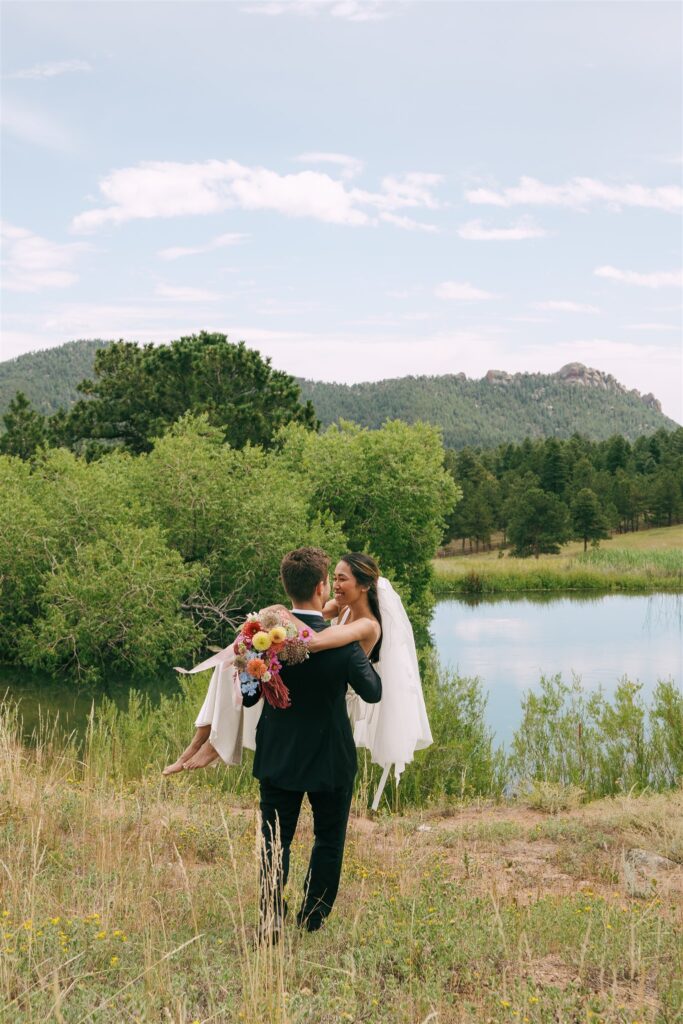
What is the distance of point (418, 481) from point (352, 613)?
24.6 m

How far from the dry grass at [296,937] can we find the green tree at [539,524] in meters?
58.7

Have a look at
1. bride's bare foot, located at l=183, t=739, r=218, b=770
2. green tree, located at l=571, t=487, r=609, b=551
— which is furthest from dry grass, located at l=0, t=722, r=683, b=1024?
green tree, located at l=571, t=487, r=609, b=551

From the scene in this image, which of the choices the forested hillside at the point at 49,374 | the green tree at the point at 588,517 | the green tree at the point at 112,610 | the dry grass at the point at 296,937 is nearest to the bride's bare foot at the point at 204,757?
the dry grass at the point at 296,937

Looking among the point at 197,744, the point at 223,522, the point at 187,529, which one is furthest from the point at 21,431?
the point at 197,744

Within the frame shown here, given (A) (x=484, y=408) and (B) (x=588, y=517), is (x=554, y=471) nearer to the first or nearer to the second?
(B) (x=588, y=517)

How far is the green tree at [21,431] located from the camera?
130 feet

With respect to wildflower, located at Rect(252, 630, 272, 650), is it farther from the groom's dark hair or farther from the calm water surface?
the calm water surface

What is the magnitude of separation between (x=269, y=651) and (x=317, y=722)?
0.45 meters

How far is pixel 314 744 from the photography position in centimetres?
430

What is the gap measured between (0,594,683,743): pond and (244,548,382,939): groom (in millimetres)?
10323

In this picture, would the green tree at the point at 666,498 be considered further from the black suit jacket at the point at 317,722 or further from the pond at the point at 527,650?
the black suit jacket at the point at 317,722

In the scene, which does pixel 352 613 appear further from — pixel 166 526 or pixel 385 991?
pixel 166 526

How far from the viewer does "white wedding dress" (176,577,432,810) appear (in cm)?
462

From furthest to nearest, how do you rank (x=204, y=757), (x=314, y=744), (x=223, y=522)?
(x=223, y=522)
(x=204, y=757)
(x=314, y=744)
